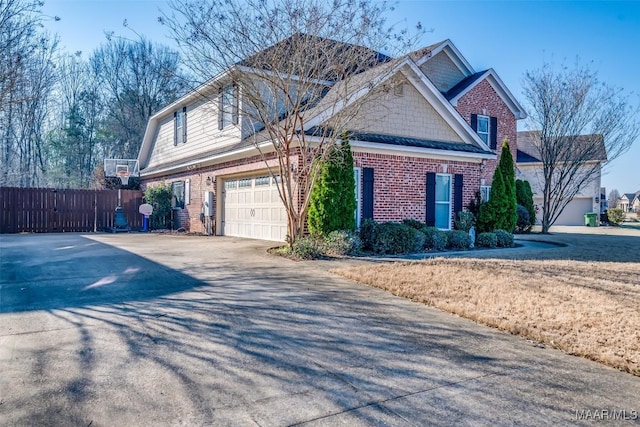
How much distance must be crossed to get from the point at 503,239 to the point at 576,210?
23272 mm

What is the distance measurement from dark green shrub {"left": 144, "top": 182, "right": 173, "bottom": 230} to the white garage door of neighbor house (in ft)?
15.7

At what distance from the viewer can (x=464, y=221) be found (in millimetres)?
13758

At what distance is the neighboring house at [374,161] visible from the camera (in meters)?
12.5

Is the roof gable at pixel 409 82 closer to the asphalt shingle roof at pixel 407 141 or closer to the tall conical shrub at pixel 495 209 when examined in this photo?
the asphalt shingle roof at pixel 407 141

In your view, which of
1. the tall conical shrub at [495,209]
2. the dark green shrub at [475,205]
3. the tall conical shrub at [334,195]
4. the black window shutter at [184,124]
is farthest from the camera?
the black window shutter at [184,124]

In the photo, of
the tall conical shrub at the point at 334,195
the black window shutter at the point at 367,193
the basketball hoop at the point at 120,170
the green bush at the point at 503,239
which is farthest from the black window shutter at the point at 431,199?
the basketball hoop at the point at 120,170

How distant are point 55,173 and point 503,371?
112 feet

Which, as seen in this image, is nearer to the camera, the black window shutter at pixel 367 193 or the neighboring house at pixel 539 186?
the black window shutter at pixel 367 193

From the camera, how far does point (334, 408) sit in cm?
294

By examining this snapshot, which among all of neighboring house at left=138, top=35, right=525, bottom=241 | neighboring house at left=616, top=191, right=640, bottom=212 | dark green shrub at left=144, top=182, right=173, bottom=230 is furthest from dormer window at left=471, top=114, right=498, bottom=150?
neighboring house at left=616, top=191, right=640, bottom=212

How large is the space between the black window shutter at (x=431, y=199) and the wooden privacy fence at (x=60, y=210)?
14010 millimetres

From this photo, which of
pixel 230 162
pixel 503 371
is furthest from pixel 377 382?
pixel 230 162

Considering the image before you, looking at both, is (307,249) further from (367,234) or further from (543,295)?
(543,295)

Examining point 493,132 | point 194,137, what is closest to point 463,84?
point 493,132
